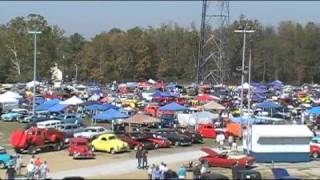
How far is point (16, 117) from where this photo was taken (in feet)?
239

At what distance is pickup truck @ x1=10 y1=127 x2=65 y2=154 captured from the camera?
1917 inches

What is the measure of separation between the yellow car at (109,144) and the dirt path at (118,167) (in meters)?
3.25

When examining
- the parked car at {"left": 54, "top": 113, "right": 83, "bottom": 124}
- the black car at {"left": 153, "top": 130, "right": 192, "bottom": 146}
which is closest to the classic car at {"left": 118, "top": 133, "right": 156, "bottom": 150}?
the black car at {"left": 153, "top": 130, "right": 192, "bottom": 146}

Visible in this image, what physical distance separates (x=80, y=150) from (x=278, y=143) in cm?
1382

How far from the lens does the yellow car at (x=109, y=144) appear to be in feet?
161

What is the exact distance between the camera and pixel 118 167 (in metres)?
42.4

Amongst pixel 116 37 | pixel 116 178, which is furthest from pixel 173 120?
pixel 116 37

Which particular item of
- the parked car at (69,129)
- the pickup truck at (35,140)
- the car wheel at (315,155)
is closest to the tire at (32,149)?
the pickup truck at (35,140)

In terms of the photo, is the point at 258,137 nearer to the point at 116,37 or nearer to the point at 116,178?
the point at 116,178

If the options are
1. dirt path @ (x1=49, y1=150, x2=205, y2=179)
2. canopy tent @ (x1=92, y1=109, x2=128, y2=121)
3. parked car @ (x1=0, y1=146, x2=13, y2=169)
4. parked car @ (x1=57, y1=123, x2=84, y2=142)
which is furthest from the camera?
canopy tent @ (x1=92, y1=109, x2=128, y2=121)

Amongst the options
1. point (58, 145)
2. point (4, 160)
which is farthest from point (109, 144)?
point (4, 160)

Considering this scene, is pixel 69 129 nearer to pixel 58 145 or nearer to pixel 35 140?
pixel 58 145

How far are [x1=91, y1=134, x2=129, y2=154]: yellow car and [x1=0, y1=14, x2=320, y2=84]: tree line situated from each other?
86.0m

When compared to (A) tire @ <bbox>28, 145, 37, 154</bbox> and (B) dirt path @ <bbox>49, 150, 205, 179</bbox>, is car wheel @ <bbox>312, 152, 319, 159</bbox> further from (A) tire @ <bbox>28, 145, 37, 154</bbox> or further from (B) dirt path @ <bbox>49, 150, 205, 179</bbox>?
(A) tire @ <bbox>28, 145, 37, 154</bbox>
